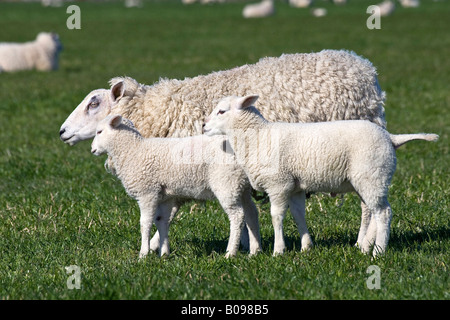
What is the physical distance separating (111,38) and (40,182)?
22.2 m

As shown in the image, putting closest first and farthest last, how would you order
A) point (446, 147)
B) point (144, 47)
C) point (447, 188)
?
point (447, 188) → point (446, 147) → point (144, 47)

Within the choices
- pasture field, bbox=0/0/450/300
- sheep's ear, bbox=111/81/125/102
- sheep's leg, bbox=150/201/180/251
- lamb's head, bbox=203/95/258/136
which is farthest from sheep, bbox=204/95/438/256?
sheep's ear, bbox=111/81/125/102

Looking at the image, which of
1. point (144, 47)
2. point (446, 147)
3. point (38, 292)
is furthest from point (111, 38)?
point (38, 292)

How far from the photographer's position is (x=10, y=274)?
4.74m

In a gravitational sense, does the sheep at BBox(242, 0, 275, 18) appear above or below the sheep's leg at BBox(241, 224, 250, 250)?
below

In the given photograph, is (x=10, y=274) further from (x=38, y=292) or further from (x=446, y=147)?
(x=446, y=147)

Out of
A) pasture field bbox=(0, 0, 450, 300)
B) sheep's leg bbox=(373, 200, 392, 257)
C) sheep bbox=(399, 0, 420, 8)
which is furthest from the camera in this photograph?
sheep bbox=(399, 0, 420, 8)

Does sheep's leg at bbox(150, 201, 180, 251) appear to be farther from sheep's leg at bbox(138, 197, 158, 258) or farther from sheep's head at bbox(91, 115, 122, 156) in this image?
sheep's head at bbox(91, 115, 122, 156)

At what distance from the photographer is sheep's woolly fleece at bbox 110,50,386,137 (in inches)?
222

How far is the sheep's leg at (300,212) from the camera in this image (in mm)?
4934

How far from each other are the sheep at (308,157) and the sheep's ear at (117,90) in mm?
1149

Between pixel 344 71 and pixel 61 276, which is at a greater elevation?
pixel 344 71

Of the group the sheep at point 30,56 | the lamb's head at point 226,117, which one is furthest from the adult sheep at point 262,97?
the sheep at point 30,56
